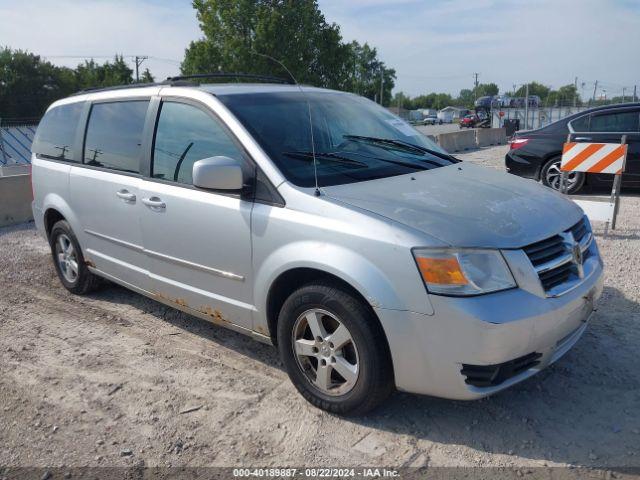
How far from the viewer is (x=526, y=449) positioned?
2.92 metres

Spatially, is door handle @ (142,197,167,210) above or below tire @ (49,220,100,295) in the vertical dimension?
above

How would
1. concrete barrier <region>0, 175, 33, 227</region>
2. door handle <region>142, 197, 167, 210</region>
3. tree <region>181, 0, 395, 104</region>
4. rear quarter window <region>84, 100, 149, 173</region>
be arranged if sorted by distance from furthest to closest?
tree <region>181, 0, 395, 104</region>
concrete barrier <region>0, 175, 33, 227</region>
rear quarter window <region>84, 100, 149, 173</region>
door handle <region>142, 197, 167, 210</region>

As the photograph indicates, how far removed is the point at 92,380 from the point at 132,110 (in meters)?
2.06

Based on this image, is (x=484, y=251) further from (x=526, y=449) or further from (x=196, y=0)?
(x=196, y=0)

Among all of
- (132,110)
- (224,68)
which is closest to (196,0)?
(224,68)

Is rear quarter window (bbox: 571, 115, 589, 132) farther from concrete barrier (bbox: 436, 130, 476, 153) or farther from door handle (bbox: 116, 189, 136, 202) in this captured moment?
concrete barrier (bbox: 436, 130, 476, 153)

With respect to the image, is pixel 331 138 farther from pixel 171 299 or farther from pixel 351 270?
pixel 171 299

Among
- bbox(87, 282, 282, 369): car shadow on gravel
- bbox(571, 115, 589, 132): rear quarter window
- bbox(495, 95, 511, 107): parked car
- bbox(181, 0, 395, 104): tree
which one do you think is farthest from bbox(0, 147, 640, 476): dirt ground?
bbox(495, 95, 511, 107): parked car

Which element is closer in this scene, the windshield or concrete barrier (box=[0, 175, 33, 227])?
the windshield

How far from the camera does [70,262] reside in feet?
18.1

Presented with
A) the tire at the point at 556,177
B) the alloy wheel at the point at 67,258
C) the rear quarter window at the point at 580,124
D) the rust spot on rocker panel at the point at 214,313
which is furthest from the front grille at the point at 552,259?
the rear quarter window at the point at 580,124

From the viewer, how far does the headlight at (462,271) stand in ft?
9.07

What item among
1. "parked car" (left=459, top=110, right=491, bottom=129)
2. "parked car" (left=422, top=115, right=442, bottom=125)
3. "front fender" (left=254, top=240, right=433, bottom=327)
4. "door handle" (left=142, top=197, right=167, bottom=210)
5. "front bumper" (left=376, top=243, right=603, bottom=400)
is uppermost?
"door handle" (left=142, top=197, right=167, bottom=210)

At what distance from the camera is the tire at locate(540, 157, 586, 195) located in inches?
368
